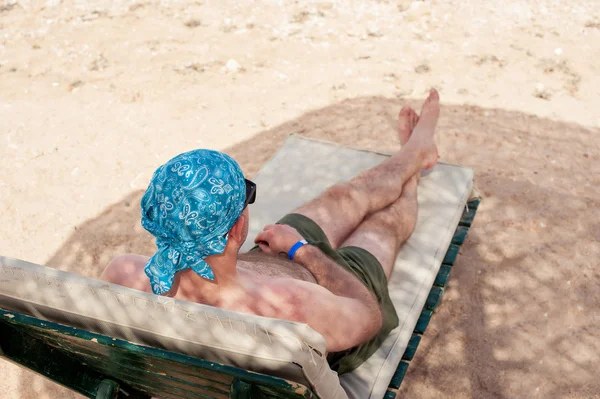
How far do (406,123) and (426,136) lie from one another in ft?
0.90

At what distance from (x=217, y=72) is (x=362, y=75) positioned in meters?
1.50

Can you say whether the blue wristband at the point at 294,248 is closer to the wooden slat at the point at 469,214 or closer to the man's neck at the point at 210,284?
the man's neck at the point at 210,284

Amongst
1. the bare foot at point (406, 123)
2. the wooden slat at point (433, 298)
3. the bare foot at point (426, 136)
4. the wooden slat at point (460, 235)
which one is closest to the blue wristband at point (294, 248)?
the wooden slat at point (433, 298)

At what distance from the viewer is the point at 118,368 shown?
2217mm

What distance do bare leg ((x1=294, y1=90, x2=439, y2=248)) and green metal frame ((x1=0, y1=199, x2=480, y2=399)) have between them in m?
0.89

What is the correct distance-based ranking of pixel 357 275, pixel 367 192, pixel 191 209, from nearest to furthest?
pixel 191 209 → pixel 357 275 → pixel 367 192

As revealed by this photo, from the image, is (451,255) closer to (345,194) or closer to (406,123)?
(345,194)

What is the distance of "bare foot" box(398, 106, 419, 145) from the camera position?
13.7 ft

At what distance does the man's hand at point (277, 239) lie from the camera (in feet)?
9.43

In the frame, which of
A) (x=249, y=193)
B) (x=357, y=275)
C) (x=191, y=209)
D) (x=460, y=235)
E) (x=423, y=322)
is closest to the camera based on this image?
(x=191, y=209)

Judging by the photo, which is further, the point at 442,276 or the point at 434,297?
the point at 442,276

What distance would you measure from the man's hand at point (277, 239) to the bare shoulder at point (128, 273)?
603 millimetres

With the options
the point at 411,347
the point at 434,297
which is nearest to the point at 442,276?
the point at 434,297

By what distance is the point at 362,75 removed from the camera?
6.30 meters
